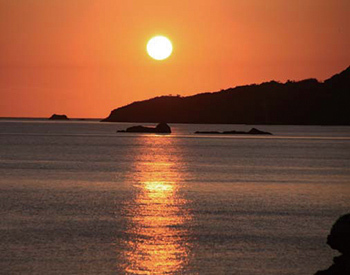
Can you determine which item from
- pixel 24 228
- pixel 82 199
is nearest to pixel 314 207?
pixel 82 199

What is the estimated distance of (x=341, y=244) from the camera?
25.5 metres

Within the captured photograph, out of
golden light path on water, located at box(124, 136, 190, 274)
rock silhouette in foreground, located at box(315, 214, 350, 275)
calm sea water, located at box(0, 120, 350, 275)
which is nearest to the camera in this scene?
rock silhouette in foreground, located at box(315, 214, 350, 275)

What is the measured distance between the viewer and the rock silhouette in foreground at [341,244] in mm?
23109

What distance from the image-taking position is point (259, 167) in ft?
274

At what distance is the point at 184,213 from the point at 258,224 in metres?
5.47

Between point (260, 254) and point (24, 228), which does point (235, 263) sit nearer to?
point (260, 254)

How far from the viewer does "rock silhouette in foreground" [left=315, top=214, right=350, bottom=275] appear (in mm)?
23109

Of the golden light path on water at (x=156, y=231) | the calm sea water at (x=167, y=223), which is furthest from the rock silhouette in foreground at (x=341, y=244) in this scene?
the golden light path on water at (x=156, y=231)

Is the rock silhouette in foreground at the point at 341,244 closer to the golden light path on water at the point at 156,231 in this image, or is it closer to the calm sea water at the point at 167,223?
the calm sea water at the point at 167,223

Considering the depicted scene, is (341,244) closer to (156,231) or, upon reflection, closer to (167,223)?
(156,231)

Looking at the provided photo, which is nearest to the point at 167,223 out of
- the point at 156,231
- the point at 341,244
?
the point at 156,231

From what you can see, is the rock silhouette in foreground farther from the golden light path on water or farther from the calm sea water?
the golden light path on water

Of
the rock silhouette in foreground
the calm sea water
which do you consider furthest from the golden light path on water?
the rock silhouette in foreground

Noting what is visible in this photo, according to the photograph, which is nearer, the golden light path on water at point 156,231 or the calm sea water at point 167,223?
the golden light path on water at point 156,231
